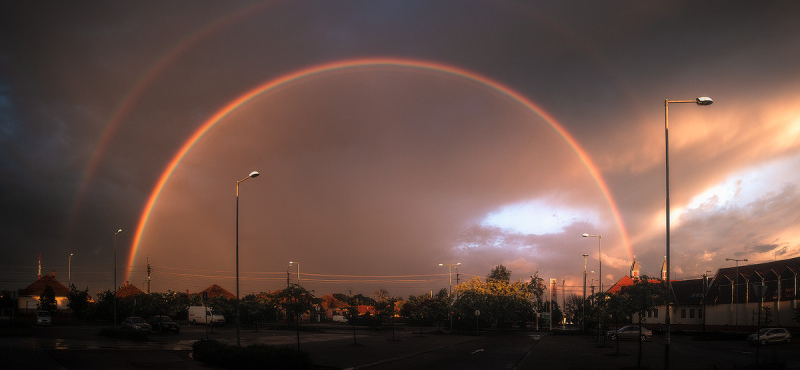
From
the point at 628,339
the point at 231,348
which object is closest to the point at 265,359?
the point at 231,348

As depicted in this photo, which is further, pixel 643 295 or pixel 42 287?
pixel 42 287

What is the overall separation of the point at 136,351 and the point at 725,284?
9034 centimetres

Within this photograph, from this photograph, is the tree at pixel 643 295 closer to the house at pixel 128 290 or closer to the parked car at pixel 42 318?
the parked car at pixel 42 318

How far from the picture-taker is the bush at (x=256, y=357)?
25234 mm

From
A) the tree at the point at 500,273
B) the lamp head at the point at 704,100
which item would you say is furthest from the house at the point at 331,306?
the lamp head at the point at 704,100

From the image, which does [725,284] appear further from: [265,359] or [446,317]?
[265,359]

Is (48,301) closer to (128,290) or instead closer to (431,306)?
(128,290)

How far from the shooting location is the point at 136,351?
112 feet

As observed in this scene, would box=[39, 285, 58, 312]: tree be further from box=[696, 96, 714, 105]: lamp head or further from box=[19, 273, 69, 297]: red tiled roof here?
box=[696, 96, 714, 105]: lamp head

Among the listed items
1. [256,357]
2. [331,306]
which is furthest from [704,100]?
[331,306]

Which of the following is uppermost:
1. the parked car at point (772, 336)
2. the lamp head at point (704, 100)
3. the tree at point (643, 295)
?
the lamp head at point (704, 100)

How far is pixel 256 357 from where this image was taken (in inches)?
1010

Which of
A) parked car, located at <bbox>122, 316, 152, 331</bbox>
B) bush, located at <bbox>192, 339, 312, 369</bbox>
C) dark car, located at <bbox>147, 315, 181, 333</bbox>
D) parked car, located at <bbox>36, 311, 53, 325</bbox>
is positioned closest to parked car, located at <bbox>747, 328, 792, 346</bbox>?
bush, located at <bbox>192, 339, 312, 369</bbox>

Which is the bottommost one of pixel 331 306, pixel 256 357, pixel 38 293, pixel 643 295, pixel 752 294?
pixel 331 306
